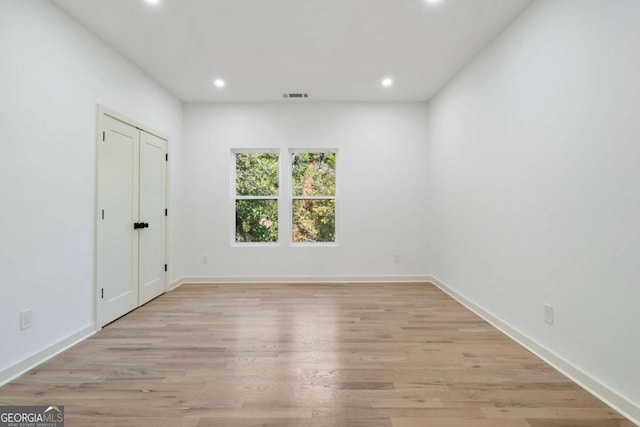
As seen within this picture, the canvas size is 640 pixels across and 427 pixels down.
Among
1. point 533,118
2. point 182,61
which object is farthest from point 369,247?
point 182,61

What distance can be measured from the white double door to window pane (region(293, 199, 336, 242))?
1948mm

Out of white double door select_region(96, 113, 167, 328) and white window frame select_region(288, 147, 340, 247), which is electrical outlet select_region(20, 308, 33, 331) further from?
white window frame select_region(288, 147, 340, 247)

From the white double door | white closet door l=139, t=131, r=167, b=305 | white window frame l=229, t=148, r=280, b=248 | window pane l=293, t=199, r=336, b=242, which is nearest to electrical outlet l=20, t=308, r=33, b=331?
the white double door

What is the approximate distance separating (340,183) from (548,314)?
121 inches

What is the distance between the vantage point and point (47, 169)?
2322 mm

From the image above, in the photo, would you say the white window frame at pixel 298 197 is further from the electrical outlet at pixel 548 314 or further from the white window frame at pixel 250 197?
the electrical outlet at pixel 548 314

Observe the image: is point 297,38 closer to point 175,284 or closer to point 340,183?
point 340,183

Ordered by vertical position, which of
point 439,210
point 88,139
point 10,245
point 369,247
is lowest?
point 369,247

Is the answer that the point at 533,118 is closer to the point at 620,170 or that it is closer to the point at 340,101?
the point at 620,170

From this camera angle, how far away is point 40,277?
2.28 m

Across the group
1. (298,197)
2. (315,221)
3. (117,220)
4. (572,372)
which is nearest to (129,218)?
(117,220)

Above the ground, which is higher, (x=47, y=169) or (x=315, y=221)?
(x=47, y=169)

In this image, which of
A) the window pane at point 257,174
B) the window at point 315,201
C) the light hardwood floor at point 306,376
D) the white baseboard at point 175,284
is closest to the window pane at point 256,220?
→ the window pane at point 257,174

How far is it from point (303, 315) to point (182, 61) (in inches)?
123
